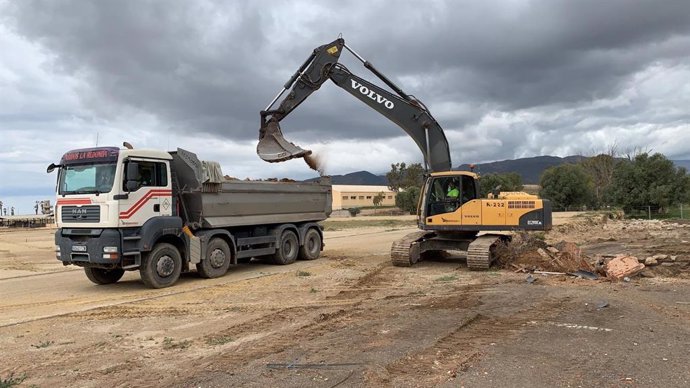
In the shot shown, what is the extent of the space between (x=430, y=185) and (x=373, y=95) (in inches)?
133

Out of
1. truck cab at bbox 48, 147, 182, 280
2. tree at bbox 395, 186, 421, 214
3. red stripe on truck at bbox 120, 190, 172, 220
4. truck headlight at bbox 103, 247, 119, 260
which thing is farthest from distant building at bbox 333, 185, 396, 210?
truck headlight at bbox 103, 247, 119, 260

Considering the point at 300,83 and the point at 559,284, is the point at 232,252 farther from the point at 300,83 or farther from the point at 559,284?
the point at 559,284

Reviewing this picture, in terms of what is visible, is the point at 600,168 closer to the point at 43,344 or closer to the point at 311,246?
the point at 311,246

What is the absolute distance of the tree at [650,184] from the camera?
5203cm

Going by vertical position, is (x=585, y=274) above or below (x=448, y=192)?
below

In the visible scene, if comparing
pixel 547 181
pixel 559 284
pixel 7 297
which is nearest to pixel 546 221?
pixel 559 284

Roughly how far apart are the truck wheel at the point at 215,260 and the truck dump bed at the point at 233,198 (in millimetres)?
519

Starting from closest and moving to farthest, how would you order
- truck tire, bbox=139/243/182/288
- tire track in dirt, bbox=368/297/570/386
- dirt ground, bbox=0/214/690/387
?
tire track in dirt, bbox=368/297/570/386 < dirt ground, bbox=0/214/690/387 < truck tire, bbox=139/243/182/288

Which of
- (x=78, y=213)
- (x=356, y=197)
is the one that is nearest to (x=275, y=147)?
(x=78, y=213)

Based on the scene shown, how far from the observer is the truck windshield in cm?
1220

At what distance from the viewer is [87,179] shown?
12.4 meters

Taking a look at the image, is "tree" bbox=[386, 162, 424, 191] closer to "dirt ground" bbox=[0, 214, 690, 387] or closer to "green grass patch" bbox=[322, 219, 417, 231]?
"green grass patch" bbox=[322, 219, 417, 231]

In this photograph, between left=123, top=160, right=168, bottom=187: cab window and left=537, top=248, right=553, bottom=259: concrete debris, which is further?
left=537, top=248, right=553, bottom=259: concrete debris

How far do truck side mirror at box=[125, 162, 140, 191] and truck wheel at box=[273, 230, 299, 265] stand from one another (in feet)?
18.2
